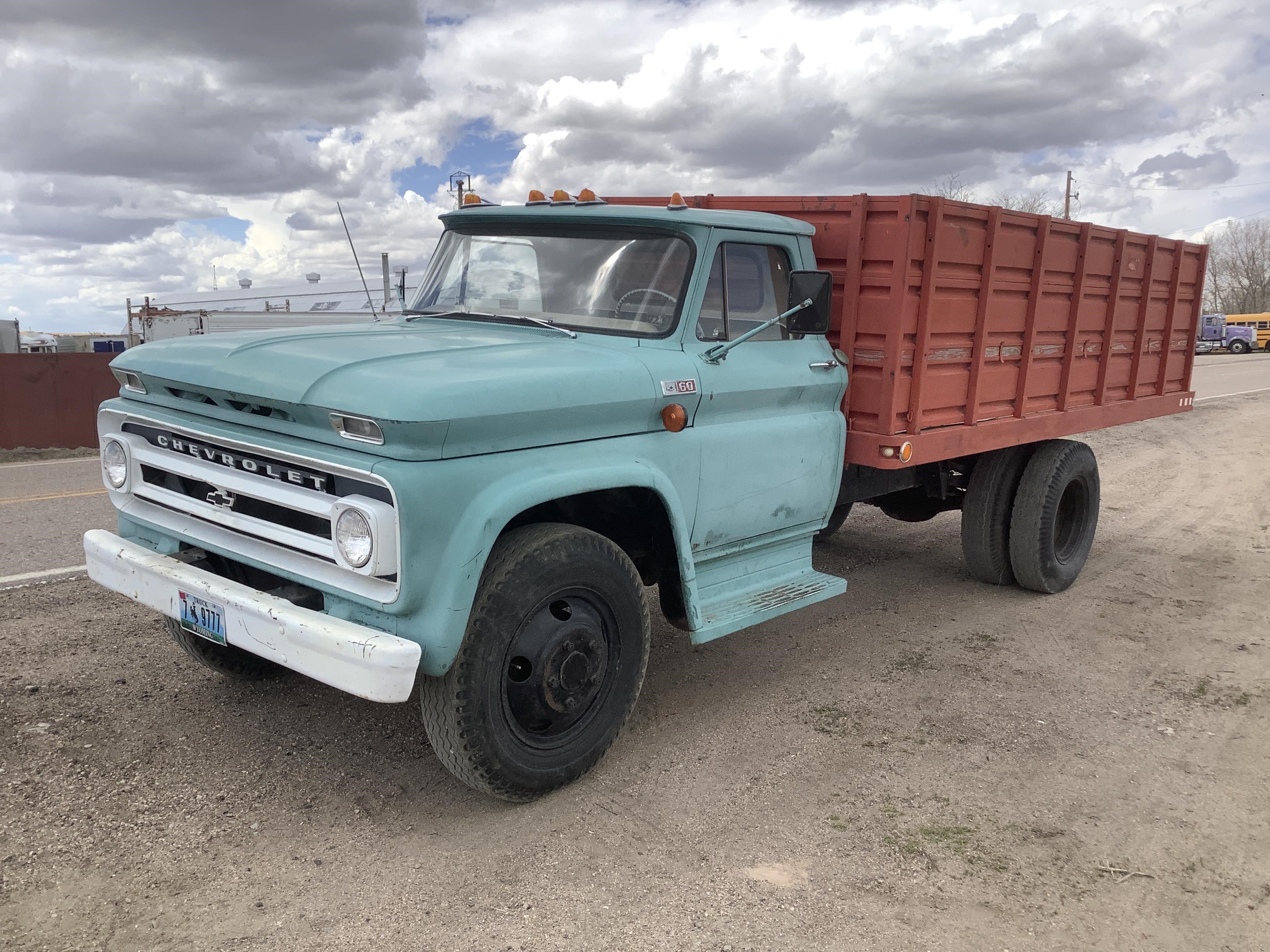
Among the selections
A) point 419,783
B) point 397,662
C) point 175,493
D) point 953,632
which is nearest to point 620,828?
point 419,783

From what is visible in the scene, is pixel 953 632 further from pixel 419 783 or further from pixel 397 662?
pixel 397 662

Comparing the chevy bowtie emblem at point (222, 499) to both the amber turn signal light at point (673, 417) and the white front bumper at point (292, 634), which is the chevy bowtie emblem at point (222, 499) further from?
the amber turn signal light at point (673, 417)

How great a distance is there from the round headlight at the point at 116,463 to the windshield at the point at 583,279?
1468mm

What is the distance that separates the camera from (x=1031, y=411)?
588 cm

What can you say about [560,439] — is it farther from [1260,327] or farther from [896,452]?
[1260,327]

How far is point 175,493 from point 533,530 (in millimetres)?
1391

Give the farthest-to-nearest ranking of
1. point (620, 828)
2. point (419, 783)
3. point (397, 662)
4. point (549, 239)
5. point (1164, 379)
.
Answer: point (1164, 379) < point (549, 239) < point (419, 783) < point (620, 828) < point (397, 662)

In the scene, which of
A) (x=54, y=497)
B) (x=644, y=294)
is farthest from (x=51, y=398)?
(x=644, y=294)

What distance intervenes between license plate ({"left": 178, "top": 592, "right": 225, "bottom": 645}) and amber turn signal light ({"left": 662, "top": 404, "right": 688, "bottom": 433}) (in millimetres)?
1700

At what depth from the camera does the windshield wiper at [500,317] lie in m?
3.93

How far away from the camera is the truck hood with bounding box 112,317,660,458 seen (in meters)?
2.93

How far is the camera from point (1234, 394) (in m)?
21.4

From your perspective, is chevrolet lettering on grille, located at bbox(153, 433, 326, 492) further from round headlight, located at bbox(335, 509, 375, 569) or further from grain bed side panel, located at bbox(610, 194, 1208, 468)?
grain bed side panel, located at bbox(610, 194, 1208, 468)

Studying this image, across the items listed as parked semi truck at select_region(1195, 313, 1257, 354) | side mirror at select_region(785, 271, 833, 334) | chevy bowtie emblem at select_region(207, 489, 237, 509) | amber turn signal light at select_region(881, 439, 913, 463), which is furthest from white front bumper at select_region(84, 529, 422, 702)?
parked semi truck at select_region(1195, 313, 1257, 354)
